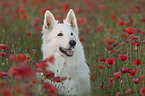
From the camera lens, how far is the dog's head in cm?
377

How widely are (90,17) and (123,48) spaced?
577cm

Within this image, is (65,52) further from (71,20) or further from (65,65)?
(71,20)

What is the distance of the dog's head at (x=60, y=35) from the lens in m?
3.77

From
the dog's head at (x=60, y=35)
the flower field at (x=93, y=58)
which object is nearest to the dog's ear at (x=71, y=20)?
the dog's head at (x=60, y=35)

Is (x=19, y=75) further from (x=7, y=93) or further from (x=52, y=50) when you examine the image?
(x=52, y=50)

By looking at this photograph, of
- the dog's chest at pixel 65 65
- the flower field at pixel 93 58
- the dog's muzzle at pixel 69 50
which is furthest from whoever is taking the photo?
the dog's chest at pixel 65 65

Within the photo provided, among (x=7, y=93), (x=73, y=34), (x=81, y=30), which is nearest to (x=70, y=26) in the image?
(x=73, y=34)

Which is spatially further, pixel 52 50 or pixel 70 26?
pixel 70 26

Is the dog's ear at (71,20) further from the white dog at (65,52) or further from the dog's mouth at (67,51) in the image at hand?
the dog's mouth at (67,51)

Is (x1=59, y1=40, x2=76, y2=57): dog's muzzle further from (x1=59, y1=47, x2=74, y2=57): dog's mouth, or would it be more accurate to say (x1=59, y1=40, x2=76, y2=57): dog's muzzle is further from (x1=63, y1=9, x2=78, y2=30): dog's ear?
(x1=63, y1=9, x2=78, y2=30): dog's ear

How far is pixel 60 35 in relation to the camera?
396 centimetres

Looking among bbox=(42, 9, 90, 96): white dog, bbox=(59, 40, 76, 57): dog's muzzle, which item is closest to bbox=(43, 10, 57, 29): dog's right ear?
bbox=(42, 9, 90, 96): white dog

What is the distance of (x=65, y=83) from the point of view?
3439 millimetres

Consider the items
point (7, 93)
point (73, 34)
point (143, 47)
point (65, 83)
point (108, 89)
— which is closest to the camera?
point (7, 93)
